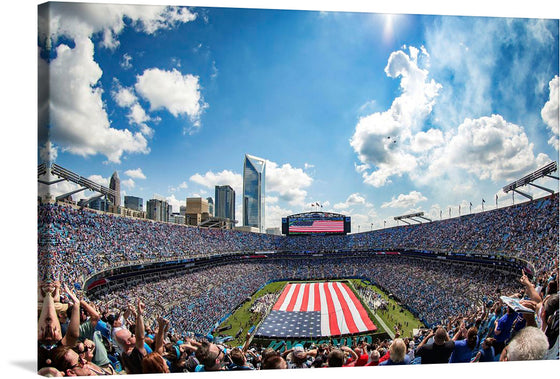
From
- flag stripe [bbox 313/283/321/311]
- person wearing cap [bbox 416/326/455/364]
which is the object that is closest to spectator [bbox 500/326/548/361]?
person wearing cap [bbox 416/326/455/364]

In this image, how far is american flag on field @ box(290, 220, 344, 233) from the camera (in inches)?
1197

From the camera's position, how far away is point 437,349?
540 centimetres

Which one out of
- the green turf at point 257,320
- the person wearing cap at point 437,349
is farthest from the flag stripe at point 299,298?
the person wearing cap at point 437,349

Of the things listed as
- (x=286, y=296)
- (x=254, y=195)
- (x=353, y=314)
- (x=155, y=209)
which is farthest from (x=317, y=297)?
(x=254, y=195)

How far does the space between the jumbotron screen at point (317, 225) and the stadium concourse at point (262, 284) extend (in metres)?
2.34

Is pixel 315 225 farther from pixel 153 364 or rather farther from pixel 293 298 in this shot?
pixel 153 364

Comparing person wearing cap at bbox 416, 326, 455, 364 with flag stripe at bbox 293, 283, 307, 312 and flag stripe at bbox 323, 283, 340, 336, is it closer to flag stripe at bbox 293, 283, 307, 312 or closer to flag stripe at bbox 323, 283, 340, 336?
flag stripe at bbox 323, 283, 340, 336

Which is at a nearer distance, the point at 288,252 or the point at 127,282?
the point at 127,282

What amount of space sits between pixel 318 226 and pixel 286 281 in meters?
7.34

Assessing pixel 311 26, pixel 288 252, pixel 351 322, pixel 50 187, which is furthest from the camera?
pixel 288 252

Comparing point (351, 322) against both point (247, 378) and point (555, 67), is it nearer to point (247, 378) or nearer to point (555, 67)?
point (247, 378)

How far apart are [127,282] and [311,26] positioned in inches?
529

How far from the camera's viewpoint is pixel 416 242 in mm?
24031

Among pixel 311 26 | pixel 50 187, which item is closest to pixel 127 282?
pixel 50 187
